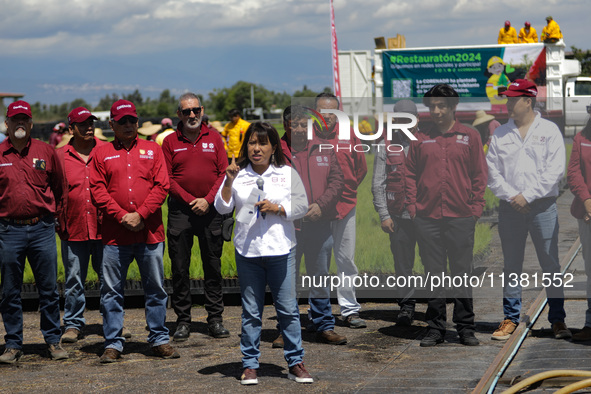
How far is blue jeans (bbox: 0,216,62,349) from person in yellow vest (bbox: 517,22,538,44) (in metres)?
20.6

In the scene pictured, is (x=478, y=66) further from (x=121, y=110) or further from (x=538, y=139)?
(x=121, y=110)

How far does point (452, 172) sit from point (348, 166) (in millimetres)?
1040

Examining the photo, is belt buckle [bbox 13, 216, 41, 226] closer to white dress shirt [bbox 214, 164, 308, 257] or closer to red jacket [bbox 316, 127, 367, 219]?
white dress shirt [bbox 214, 164, 308, 257]

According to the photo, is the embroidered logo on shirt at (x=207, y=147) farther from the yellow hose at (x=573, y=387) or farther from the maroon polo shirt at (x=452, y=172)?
the yellow hose at (x=573, y=387)

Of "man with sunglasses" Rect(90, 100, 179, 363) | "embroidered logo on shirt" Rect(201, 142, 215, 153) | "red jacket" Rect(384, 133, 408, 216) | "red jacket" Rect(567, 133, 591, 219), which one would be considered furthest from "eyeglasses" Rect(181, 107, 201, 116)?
"red jacket" Rect(567, 133, 591, 219)

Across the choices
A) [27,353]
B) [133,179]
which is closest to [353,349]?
[133,179]

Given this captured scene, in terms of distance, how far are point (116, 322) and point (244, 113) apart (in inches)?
2764

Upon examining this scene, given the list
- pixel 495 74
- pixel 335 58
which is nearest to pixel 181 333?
pixel 335 58

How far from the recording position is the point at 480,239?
9.07 metres

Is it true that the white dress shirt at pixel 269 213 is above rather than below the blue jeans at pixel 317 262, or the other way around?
above

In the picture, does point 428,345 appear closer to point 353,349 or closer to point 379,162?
point 353,349

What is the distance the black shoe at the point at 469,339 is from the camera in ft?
22.9

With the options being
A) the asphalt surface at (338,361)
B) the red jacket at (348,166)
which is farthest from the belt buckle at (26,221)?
the red jacket at (348,166)

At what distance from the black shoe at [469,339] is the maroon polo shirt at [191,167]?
261 cm
